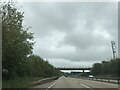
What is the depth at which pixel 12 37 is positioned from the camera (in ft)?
103

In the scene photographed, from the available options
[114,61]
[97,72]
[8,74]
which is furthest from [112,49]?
[8,74]

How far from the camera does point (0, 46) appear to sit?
30.5 m

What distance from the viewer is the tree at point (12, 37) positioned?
102ft

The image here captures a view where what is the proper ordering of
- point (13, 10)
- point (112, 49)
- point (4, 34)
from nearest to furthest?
point (4, 34), point (13, 10), point (112, 49)

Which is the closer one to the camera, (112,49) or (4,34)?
(4,34)

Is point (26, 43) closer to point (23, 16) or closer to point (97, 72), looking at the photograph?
point (23, 16)

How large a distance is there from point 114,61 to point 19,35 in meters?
83.9

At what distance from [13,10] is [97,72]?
138 m

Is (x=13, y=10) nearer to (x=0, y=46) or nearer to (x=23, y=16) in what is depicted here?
(x=23, y=16)

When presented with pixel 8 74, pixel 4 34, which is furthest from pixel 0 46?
pixel 8 74

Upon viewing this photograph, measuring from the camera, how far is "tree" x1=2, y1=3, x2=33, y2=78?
102 ft

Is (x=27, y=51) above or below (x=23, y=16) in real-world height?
below

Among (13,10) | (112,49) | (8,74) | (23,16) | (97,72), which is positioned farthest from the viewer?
(97,72)

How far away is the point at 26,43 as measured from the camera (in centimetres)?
3906
